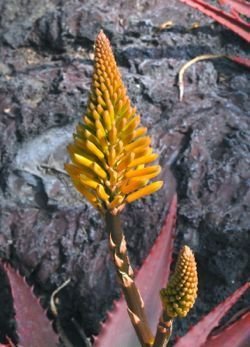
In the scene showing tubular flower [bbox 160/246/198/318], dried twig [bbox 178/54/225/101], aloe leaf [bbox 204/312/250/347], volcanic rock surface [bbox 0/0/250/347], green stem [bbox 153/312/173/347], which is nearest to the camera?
tubular flower [bbox 160/246/198/318]

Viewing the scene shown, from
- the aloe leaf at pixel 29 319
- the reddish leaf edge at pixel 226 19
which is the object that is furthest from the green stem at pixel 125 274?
the reddish leaf edge at pixel 226 19

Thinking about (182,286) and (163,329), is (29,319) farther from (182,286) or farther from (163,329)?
(182,286)

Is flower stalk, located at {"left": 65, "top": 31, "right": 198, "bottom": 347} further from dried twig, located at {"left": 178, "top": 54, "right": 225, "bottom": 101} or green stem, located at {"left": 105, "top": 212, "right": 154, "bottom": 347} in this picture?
dried twig, located at {"left": 178, "top": 54, "right": 225, "bottom": 101}

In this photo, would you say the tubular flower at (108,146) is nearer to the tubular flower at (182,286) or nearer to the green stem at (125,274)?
the green stem at (125,274)

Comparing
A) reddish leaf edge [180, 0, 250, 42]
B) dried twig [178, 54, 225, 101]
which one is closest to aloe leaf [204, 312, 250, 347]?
dried twig [178, 54, 225, 101]

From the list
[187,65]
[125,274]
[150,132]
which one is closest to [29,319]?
[125,274]

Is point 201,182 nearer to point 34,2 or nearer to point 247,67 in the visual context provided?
point 247,67
